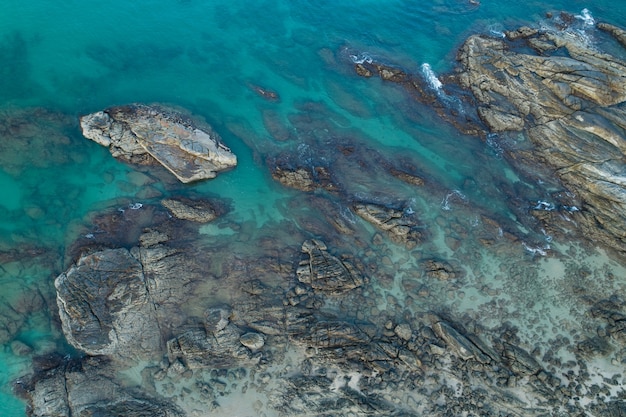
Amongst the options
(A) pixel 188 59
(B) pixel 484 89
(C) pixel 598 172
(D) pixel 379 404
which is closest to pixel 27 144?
(A) pixel 188 59

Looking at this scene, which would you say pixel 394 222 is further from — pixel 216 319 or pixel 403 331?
pixel 216 319

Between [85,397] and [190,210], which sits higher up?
[190,210]

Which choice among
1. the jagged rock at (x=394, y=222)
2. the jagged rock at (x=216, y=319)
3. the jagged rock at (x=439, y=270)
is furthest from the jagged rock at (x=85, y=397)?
the jagged rock at (x=439, y=270)

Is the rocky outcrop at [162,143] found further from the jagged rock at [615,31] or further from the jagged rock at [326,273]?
the jagged rock at [615,31]

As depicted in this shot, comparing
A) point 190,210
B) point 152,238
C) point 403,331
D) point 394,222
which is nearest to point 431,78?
point 394,222

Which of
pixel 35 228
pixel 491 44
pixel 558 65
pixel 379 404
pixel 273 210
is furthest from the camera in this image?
pixel 491 44

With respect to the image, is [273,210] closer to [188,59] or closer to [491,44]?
[188,59]
